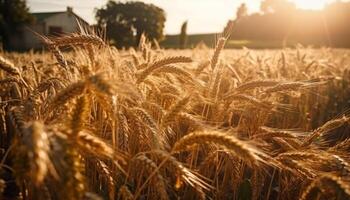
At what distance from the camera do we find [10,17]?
36094 millimetres

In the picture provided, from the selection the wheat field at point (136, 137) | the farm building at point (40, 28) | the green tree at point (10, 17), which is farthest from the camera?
the farm building at point (40, 28)

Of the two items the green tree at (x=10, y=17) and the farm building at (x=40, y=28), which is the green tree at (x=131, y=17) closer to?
the farm building at (x=40, y=28)

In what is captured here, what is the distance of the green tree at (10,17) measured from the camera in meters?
35.3

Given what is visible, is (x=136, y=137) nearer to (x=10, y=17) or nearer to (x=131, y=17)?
(x=10, y=17)

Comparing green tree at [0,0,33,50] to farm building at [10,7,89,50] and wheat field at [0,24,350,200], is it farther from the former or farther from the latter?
wheat field at [0,24,350,200]

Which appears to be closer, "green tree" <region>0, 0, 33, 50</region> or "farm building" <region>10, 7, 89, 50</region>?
"green tree" <region>0, 0, 33, 50</region>

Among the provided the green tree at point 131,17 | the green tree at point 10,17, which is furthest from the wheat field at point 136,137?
the green tree at point 131,17

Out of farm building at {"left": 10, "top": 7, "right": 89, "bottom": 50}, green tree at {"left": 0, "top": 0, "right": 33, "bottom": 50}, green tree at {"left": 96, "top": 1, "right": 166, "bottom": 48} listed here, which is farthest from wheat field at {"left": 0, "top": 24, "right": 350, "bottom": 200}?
green tree at {"left": 96, "top": 1, "right": 166, "bottom": 48}

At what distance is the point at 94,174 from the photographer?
254 centimetres

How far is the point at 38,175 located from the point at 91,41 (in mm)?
1495

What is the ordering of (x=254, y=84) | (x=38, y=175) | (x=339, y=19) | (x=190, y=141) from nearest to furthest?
1. (x=38, y=175)
2. (x=190, y=141)
3. (x=254, y=84)
4. (x=339, y=19)

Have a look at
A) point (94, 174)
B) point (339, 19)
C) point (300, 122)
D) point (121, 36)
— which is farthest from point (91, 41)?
point (339, 19)

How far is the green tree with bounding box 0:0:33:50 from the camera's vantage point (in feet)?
116

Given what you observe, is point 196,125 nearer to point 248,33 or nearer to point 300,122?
point 300,122
